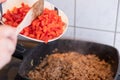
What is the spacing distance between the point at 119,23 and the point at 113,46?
9 cm

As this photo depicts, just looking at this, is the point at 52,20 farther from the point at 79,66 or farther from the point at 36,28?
the point at 79,66

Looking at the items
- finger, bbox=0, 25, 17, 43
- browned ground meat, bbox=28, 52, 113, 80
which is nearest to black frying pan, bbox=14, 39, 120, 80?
browned ground meat, bbox=28, 52, 113, 80

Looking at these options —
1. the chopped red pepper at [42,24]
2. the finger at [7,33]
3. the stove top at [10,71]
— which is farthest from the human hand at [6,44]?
the stove top at [10,71]

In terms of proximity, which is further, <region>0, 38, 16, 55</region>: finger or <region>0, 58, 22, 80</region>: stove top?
<region>0, 58, 22, 80</region>: stove top

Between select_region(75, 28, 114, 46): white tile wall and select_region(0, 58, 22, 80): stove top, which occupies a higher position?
select_region(75, 28, 114, 46): white tile wall

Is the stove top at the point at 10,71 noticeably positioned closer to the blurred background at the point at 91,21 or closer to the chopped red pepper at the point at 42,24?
the blurred background at the point at 91,21

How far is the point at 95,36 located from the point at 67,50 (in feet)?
0.37

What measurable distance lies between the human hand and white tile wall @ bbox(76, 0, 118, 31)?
0.39 m

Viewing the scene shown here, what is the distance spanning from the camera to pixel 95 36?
900 mm

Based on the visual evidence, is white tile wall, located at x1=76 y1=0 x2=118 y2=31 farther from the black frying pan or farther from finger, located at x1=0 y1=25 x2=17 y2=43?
finger, located at x1=0 y1=25 x2=17 y2=43

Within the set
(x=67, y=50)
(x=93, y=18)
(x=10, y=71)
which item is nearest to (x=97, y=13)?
(x=93, y=18)

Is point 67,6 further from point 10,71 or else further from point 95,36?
point 10,71

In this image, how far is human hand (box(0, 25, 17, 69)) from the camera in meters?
0.49

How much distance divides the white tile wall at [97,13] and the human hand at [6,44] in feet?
1.29
